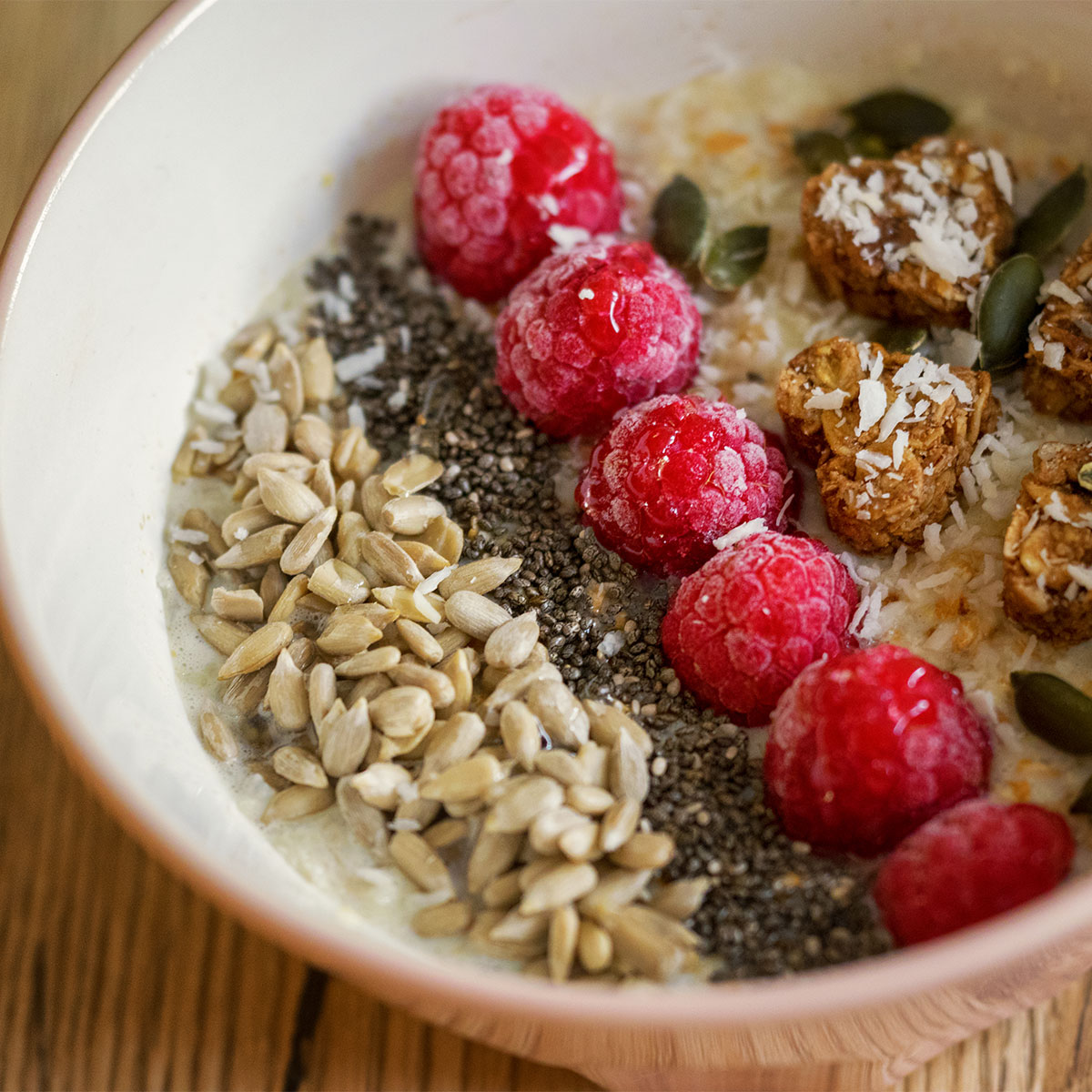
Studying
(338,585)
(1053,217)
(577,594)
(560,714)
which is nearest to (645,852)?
(560,714)

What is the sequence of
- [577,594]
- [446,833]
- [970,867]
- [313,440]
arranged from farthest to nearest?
[313,440], [577,594], [446,833], [970,867]

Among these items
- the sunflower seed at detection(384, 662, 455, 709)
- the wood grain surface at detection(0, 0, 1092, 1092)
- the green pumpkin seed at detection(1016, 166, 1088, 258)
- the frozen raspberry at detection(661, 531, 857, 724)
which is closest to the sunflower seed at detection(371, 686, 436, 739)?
the sunflower seed at detection(384, 662, 455, 709)

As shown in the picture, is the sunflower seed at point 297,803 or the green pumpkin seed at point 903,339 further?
the green pumpkin seed at point 903,339

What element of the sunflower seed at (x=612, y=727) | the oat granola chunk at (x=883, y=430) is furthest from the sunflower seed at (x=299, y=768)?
the oat granola chunk at (x=883, y=430)

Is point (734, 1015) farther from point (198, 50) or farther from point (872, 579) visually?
point (198, 50)

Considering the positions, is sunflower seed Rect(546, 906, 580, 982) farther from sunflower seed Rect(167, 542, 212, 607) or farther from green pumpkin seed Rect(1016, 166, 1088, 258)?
green pumpkin seed Rect(1016, 166, 1088, 258)

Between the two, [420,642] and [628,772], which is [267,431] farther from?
[628,772]

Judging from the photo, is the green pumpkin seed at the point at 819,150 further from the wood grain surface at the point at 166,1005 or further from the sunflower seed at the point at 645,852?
the wood grain surface at the point at 166,1005

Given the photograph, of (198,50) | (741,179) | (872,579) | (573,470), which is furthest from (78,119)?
(872,579)
